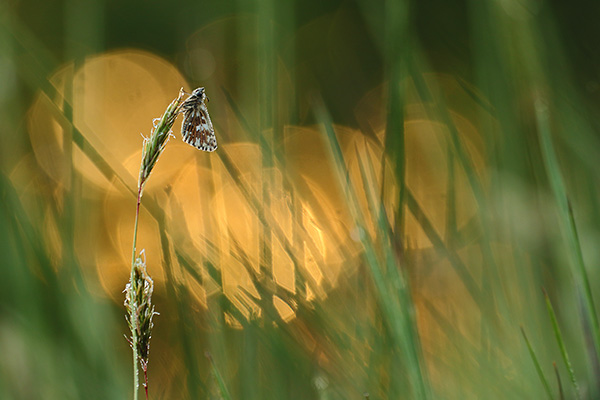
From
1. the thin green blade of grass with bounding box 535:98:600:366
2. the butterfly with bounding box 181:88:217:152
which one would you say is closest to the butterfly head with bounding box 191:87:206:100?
the butterfly with bounding box 181:88:217:152

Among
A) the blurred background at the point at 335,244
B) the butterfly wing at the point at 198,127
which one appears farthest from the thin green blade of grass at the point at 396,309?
the butterfly wing at the point at 198,127

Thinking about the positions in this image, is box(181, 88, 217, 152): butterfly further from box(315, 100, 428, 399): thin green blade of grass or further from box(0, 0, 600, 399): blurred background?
box(315, 100, 428, 399): thin green blade of grass

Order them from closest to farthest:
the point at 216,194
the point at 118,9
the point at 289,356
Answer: the point at 289,356 → the point at 216,194 → the point at 118,9

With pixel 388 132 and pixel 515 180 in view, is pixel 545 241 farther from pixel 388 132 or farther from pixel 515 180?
pixel 388 132

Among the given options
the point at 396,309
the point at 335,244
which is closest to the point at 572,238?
the point at 396,309

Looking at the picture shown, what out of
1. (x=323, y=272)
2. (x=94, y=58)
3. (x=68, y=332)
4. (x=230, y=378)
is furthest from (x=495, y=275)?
(x=94, y=58)

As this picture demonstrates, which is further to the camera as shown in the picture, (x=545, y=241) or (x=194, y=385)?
(x=545, y=241)

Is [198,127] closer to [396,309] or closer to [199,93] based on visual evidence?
→ [199,93]
